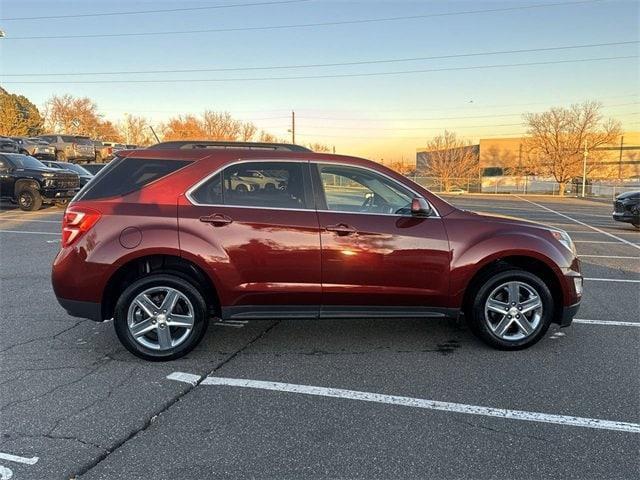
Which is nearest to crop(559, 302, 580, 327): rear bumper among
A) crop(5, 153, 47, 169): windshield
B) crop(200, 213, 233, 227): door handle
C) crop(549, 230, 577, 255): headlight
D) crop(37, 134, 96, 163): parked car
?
crop(549, 230, 577, 255): headlight

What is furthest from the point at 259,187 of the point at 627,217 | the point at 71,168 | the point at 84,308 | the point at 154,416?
the point at 71,168

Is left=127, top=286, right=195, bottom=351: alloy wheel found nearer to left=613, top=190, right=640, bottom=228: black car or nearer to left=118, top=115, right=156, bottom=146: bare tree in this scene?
left=613, top=190, right=640, bottom=228: black car

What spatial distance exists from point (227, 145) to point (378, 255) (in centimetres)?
176

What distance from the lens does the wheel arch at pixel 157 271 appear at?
4.23m

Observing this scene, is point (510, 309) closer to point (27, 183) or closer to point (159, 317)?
point (159, 317)

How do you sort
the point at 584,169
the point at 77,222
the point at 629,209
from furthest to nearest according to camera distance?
the point at 584,169
the point at 629,209
the point at 77,222

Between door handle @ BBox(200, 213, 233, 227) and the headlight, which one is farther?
the headlight

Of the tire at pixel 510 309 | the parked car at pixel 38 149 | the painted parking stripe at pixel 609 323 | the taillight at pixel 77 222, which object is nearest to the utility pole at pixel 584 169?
the parked car at pixel 38 149

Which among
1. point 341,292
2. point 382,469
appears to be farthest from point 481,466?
point 341,292

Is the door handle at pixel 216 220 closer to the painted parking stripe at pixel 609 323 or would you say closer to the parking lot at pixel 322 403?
the parking lot at pixel 322 403

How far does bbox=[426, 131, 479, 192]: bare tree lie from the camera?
55219 millimetres

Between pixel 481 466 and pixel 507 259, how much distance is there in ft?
7.42

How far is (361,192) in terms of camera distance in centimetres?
452

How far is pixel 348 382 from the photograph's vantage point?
12.7 feet
